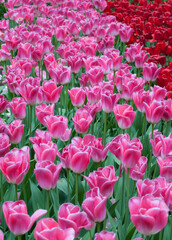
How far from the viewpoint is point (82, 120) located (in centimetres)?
198

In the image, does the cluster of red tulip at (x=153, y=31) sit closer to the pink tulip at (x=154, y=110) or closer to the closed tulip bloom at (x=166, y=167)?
the pink tulip at (x=154, y=110)

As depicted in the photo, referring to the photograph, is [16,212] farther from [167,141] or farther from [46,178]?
[167,141]

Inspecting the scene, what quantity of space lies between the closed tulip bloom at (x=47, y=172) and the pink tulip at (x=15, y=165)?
75 millimetres

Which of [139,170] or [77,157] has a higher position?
[77,157]

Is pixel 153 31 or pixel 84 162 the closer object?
pixel 84 162

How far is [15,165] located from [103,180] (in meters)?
0.33

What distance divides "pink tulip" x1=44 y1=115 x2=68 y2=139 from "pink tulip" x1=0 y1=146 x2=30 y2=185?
328 mm

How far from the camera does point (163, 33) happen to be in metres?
4.82

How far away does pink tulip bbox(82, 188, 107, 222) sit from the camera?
49.9 inches

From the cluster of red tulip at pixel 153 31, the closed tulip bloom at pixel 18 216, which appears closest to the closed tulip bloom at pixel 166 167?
the closed tulip bloom at pixel 18 216

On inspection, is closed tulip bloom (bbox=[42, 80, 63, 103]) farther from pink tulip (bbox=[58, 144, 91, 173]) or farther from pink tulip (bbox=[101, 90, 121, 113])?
pink tulip (bbox=[58, 144, 91, 173])

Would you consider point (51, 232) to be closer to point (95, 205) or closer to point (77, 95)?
point (95, 205)

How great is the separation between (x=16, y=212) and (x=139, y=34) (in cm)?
442

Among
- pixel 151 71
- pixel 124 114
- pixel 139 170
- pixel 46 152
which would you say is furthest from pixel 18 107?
pixel 151 71
